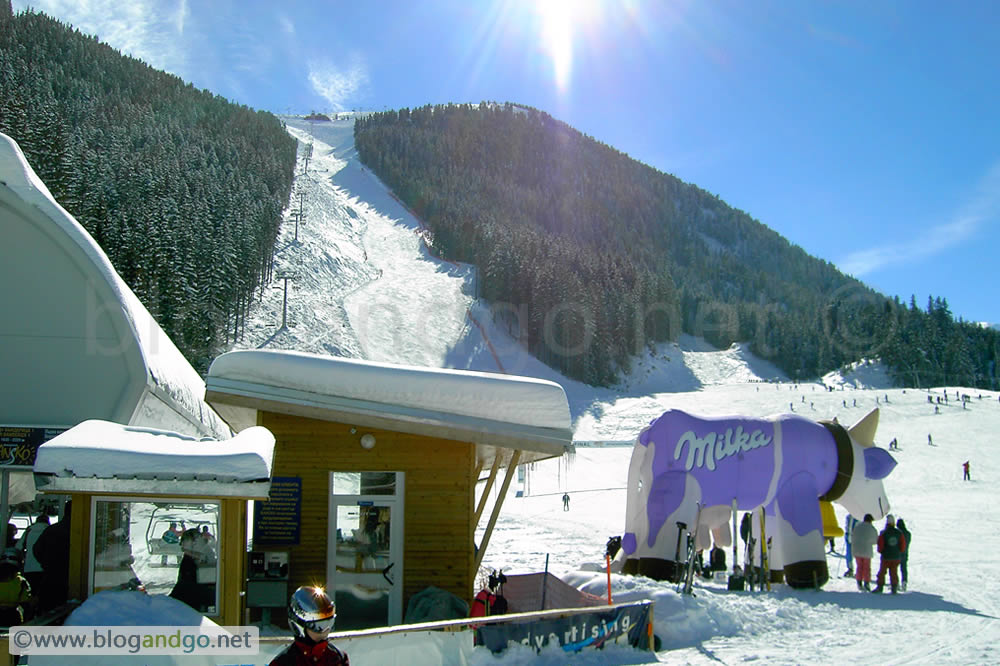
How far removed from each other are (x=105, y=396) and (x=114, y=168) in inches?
1899

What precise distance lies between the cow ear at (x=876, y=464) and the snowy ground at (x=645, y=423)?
218 cm

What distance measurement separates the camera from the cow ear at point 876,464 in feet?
51.8

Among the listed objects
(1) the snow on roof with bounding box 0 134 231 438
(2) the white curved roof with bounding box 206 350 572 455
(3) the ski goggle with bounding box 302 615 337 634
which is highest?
(1) the snow on roof with bounding box 0 134 231 438

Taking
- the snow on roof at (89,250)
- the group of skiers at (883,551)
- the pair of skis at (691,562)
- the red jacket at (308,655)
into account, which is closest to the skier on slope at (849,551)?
the group of skiers at (883,551)

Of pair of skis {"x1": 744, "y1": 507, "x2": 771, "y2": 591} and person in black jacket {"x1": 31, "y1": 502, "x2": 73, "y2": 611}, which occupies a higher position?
person in black jacket {"x1": 31, "y1": 502, "x2": 73, "y2": 611}

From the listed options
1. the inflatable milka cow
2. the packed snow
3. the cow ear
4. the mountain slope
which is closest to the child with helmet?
the packed snow

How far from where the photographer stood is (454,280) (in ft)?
275

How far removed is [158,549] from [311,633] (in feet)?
13.5

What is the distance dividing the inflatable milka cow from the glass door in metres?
6.06

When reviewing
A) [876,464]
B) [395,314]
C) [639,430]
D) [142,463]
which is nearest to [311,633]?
[142,463]

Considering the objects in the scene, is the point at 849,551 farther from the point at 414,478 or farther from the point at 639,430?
the point at 639,430

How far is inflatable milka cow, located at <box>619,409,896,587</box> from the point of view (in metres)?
14.5

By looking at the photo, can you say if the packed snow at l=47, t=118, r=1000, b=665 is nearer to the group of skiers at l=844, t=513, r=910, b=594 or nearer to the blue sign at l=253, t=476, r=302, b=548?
the group of skiers at l=844, t=513, r=910, b=594

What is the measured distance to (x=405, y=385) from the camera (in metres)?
9.55
